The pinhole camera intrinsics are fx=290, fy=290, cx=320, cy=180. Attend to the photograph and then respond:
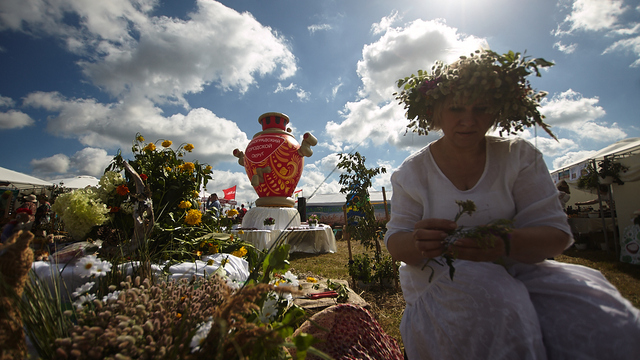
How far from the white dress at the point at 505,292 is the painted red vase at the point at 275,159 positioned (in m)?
6.37

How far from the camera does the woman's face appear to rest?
126cm

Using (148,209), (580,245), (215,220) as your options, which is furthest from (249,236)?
(580,245)

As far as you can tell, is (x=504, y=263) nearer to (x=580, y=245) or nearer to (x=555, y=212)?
(x=555, y=212)

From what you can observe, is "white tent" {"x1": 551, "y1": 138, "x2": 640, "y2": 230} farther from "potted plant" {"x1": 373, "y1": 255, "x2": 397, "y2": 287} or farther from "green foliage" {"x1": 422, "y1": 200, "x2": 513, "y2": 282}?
"green foliage" {"x1": 422, "y1": 200, "x2": 513, "y2": 282}

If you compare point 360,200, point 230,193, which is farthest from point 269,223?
point 230,193

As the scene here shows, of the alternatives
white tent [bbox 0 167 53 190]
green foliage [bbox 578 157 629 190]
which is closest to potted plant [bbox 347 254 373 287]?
green foliage [bbox 578 157 629 190]

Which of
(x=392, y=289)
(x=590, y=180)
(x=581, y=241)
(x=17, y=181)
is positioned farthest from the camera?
(x=17, y=181)

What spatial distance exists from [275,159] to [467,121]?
6.65 metres

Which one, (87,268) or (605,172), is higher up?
(605,172)

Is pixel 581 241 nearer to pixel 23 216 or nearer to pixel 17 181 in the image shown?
pixel 23 216

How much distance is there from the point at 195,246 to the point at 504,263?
2.21 metres

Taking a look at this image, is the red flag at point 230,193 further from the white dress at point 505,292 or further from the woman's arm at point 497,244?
the woman's arm at point 497,244

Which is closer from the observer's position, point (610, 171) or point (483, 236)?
point (483, 236)

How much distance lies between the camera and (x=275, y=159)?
25.1 feet
